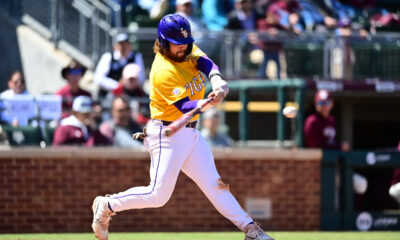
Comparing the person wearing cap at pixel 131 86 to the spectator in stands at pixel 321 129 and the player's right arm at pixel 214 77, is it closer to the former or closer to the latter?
the spectator in stands at pixel 321 129

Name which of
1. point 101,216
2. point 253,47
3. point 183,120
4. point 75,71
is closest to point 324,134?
point 253,47

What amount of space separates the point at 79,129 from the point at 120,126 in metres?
0.55

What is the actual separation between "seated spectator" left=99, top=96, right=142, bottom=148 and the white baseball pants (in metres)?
3.30

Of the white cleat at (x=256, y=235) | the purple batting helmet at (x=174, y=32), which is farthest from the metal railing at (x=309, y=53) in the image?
the white cleat at (x=256, y=235)

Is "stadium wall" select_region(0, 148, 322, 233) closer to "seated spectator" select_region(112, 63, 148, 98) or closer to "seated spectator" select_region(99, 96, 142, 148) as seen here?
"seated spectator" select_region(99, 96, 142, 148)

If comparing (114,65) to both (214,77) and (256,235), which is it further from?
(256,235)

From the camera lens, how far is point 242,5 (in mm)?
12625

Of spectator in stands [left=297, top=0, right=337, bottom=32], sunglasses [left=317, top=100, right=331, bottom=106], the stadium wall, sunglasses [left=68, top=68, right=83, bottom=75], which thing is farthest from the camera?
spectator in stands [left=297, top=0, right=337, bottom=32]

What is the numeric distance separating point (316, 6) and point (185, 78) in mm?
7881

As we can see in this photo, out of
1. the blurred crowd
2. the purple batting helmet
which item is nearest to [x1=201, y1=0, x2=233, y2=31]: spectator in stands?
the blurred crowd

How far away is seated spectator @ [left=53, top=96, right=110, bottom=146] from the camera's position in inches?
397

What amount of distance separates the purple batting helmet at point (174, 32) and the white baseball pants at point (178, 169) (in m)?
0.76

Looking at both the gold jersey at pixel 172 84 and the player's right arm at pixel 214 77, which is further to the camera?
the gold jersey at pixel 172 84

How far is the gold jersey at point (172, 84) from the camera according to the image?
22.1ft
